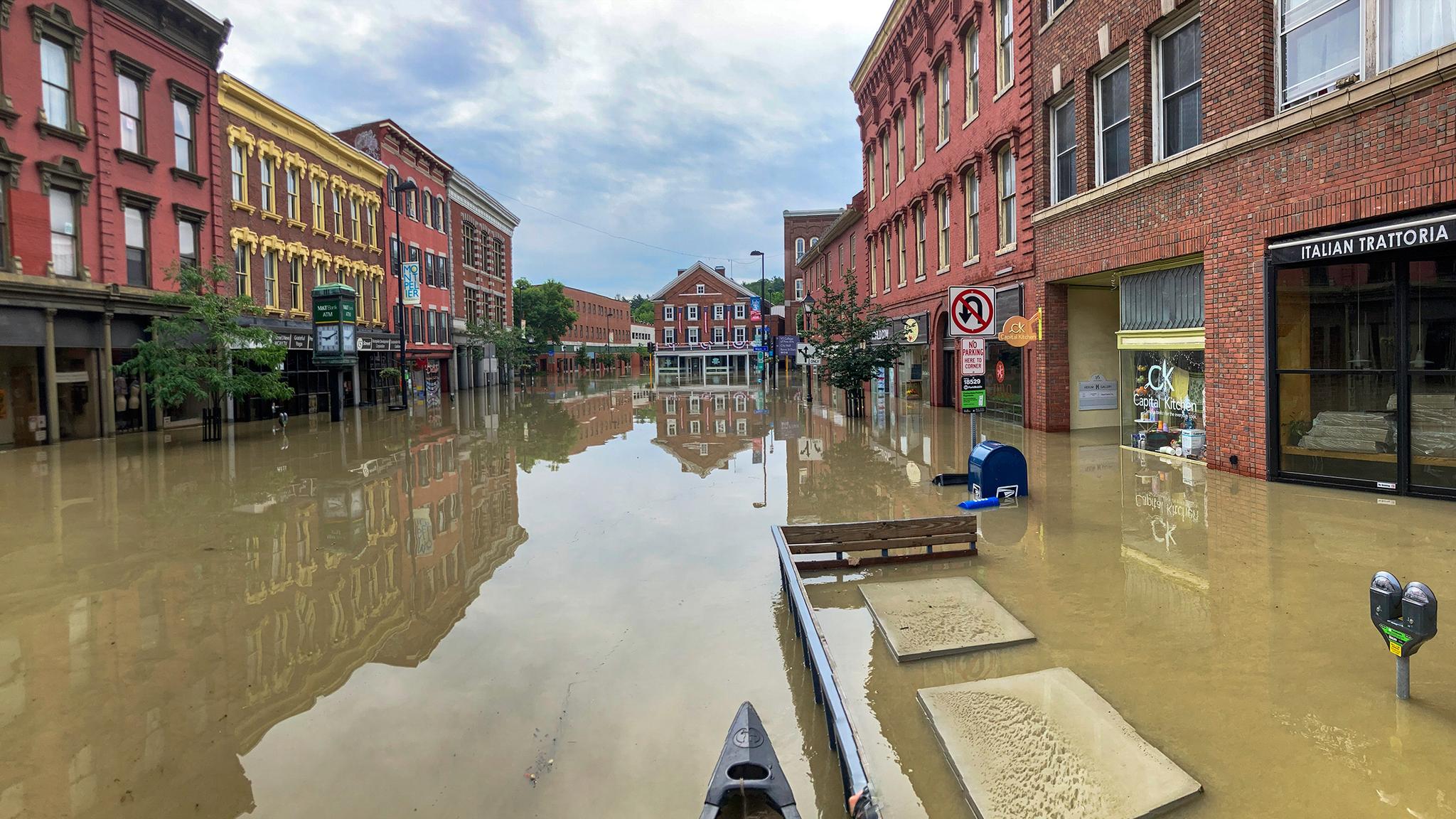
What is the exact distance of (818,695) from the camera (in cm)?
469

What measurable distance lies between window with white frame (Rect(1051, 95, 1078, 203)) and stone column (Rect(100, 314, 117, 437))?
25069mm

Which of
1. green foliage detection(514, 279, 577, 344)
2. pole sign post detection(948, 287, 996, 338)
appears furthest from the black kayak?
green foliage detection(514, 279, 577, 344)

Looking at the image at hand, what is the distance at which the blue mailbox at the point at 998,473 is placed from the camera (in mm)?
10398

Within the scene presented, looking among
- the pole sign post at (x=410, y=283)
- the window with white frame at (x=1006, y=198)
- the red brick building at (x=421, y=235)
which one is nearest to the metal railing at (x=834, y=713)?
the window with white frame at (x=1006, y=198)

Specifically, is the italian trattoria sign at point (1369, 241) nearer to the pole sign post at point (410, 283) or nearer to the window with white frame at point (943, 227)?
the window with white frame at point (943, 227)

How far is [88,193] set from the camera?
20.7 m

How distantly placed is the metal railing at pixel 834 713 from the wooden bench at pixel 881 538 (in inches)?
51.5

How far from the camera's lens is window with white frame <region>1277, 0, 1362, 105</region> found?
394 inches

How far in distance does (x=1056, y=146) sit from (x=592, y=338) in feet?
298

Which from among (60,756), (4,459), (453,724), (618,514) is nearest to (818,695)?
(453,724)

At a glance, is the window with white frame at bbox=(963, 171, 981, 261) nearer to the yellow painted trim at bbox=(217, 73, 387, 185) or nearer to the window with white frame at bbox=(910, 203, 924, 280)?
the window with white frame at bbox=(910, 203, 924, 280)

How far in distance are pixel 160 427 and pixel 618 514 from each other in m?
20.0

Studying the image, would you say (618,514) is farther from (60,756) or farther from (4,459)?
(4,459)

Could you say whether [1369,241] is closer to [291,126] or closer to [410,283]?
[291,126]
